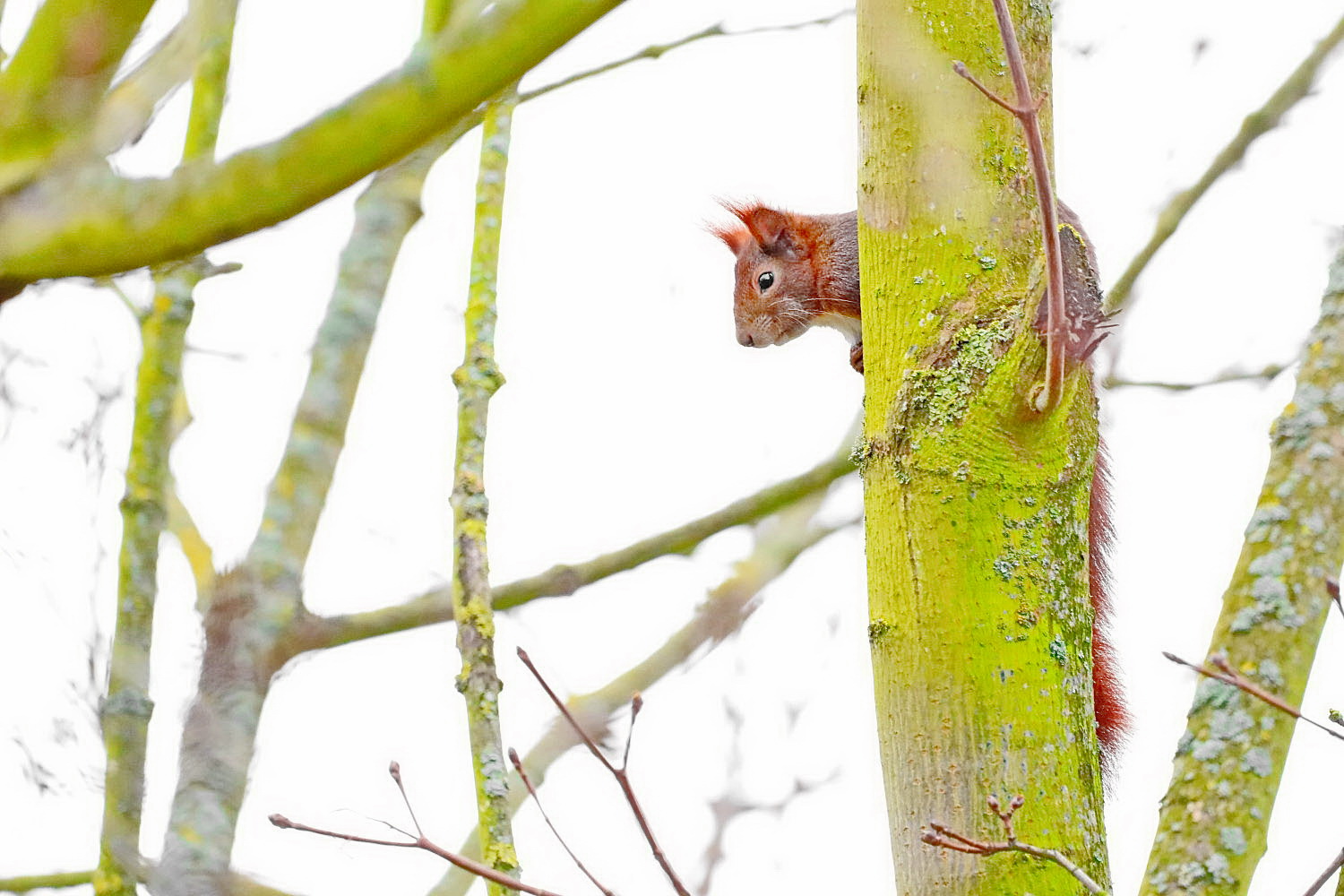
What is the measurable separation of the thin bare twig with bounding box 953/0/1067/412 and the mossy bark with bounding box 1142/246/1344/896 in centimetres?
68

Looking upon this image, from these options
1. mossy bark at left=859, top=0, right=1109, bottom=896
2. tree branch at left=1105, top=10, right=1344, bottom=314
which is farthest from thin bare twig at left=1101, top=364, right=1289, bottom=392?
mossy bark at left=859, top=0, right=1109, bottom=896

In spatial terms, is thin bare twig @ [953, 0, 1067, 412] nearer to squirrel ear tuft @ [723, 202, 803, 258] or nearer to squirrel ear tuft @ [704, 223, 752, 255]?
squirrel ear tuft @ [723, 202, 803, 258]

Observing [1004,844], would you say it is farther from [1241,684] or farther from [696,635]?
[696,635]

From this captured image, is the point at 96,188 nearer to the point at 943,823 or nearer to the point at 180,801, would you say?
the point at 943,823

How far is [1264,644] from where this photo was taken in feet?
6.61

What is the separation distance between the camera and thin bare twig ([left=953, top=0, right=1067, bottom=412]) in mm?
1196

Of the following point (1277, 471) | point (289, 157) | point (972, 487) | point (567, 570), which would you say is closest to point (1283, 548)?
point (1277, 471)

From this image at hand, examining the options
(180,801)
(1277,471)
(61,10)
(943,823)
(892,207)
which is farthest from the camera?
(1277,471)

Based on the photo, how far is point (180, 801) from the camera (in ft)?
5.64

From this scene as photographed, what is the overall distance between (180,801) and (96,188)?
107 centimetres

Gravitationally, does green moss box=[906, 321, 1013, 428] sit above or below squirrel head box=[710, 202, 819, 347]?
below

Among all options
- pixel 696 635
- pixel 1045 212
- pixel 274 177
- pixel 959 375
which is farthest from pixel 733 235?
pixel 274 177

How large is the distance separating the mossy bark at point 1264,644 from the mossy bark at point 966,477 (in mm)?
505

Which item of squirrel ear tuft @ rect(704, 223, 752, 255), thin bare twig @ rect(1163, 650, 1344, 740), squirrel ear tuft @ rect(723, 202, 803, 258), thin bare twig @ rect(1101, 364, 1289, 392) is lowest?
thin bare twig @ rect(1163, 650, 1344, 740)
